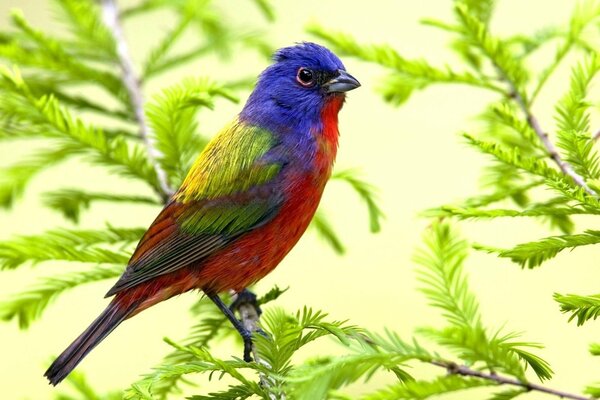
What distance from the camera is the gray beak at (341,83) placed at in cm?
425

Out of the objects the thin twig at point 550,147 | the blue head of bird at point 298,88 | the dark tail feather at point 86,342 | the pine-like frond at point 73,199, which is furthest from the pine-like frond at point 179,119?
the thin twig at point 550,147

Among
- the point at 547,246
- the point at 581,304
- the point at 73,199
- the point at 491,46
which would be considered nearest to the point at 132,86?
the point at 73,199

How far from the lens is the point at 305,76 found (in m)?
4.36

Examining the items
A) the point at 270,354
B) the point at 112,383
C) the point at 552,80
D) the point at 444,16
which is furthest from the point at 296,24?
the point at 270,354

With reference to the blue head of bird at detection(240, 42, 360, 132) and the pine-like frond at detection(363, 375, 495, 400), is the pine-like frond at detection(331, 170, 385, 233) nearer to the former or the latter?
the blue head of bird at detection(240, 42, 360, 132)

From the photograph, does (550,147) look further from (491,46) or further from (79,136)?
(79,136)

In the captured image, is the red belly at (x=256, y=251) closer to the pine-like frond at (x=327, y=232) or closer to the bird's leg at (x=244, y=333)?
the bird's leg at (x=244, y=333)

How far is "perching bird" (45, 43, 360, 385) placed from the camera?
12.5 ft

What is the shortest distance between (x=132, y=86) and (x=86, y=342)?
1.54 m

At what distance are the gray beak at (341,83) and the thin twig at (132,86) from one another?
0.93 m

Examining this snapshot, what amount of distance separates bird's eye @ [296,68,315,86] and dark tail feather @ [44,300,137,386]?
1.43 m

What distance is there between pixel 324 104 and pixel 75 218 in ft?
4.52

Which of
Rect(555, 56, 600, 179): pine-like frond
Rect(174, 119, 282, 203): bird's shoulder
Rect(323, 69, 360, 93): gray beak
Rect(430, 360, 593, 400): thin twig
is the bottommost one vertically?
Rect(430, 360, 593, 400): thin twig

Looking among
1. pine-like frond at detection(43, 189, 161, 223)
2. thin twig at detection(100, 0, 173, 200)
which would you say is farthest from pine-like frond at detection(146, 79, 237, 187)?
pine-like frond at detection(43, 189, 161, 223)
